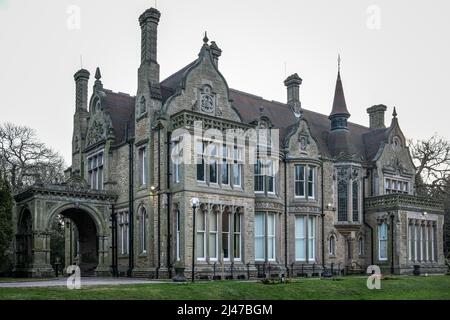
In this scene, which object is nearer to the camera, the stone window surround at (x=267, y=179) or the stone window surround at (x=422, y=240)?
the stone window surround at (x=267, y=179)

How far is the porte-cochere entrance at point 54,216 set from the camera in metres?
33.1

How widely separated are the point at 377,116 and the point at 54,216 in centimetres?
3100

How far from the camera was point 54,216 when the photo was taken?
111ft

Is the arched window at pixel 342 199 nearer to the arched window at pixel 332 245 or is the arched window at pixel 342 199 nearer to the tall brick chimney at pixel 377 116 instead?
the arched window at pixel 332 245

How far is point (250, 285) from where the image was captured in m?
25.8

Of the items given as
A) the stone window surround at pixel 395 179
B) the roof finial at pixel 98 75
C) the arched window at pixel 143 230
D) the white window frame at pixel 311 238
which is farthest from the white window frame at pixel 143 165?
the stone window surround at pixel 395 179

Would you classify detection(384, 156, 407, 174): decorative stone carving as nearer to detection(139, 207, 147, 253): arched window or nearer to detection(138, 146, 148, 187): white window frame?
detection(138, 146, 148, 187): white window frame

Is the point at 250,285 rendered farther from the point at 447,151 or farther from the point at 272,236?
the point at 447,151

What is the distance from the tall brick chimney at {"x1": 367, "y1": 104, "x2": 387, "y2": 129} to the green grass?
20996mm

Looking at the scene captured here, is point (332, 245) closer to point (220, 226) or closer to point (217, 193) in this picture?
point (220, 226)

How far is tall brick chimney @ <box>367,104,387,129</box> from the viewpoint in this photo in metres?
53.2

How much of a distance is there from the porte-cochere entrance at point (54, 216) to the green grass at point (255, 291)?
11.1 metres

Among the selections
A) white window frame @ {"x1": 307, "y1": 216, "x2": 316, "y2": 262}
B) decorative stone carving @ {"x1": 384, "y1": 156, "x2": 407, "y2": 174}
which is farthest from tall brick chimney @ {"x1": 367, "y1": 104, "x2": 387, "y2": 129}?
white window frame @ {"x1": 307, "y1": 216, "x2": 316, "y2": 262}
